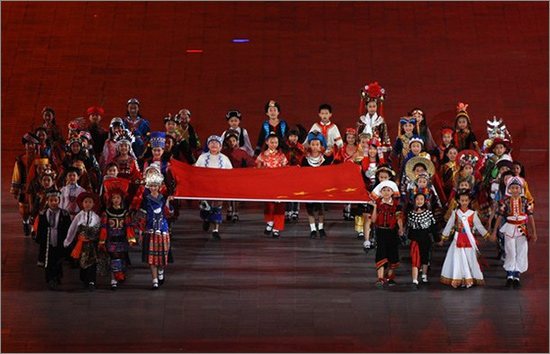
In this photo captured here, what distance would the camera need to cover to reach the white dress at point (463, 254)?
49.4 feet

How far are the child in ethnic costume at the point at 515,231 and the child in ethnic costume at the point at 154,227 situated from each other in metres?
3.69

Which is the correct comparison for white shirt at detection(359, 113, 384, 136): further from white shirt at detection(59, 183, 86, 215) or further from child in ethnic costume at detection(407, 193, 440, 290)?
white shirt at detection(59, 183, 86, 215)

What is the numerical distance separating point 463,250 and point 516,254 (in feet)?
1.97

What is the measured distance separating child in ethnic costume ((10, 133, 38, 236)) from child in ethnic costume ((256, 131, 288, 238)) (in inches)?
106

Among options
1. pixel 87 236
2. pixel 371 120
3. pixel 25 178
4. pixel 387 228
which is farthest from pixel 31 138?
pixel 387 228

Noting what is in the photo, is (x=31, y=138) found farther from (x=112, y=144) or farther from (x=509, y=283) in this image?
(x=509, y=283)

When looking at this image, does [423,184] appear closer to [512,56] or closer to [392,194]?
[392,194]

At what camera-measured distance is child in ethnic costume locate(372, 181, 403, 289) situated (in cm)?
1495

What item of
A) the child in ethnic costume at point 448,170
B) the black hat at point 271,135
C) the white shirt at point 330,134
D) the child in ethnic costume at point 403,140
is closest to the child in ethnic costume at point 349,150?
the white shirt at point 330,134

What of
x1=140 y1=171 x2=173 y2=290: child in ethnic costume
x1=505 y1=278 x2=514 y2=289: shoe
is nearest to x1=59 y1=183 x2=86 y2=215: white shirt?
x1=140 y1=171 x2=173 y2=290: child in ethnic costume

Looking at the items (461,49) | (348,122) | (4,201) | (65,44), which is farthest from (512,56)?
(4,201)

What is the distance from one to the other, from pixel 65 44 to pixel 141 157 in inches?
241

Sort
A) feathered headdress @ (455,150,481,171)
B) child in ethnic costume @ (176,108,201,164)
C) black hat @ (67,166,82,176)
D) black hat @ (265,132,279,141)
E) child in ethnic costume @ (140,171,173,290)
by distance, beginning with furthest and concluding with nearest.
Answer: child in ethnic costume @ (176,108,201,164) < black hat @ (265,132,279,141) < feathered headdress @ (455,150,481,171) < black hat @ (67,166,82,176) < child in ethnic costume @ (140,171,173,290)

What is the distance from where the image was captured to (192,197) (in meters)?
15.7
